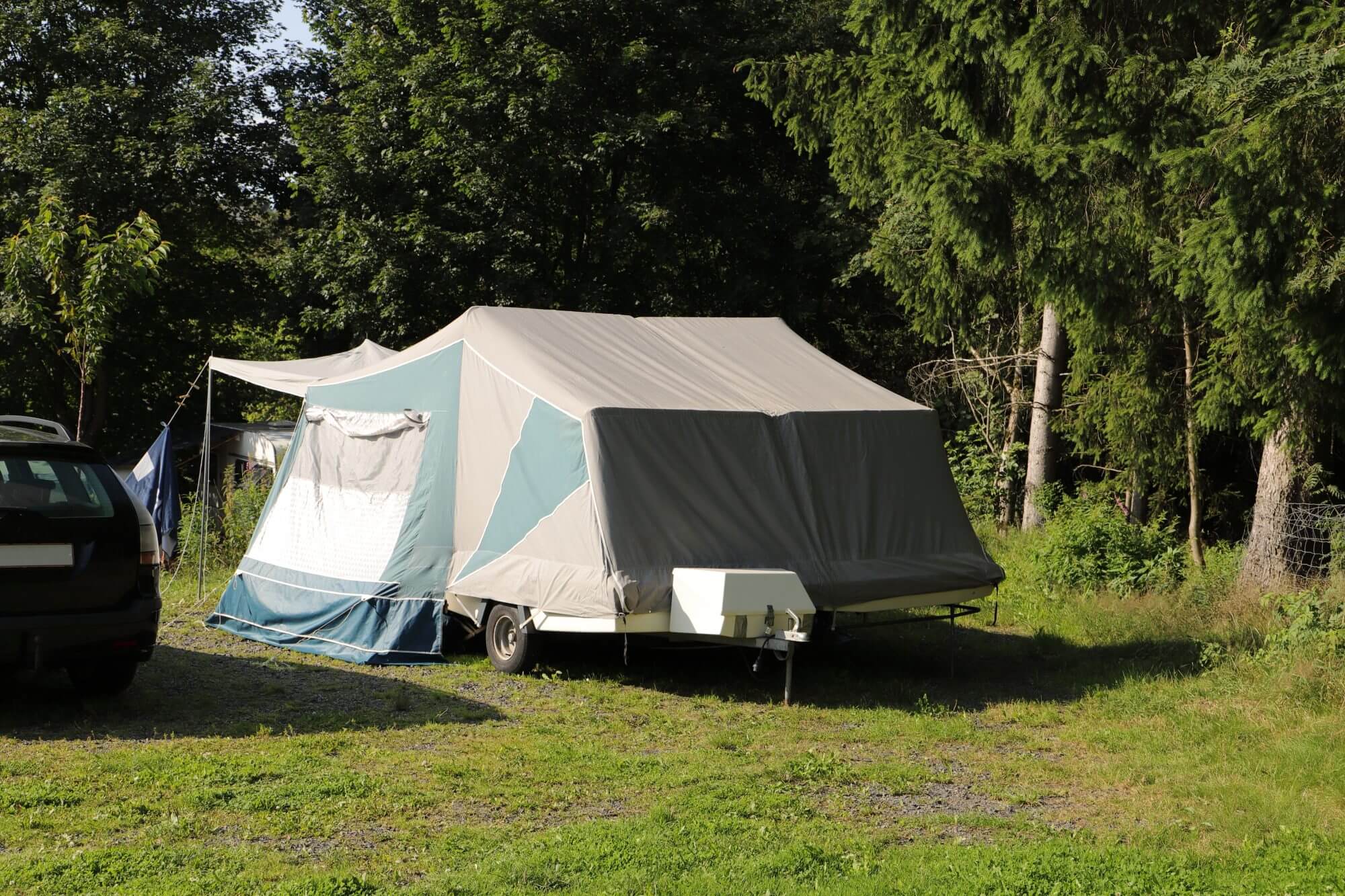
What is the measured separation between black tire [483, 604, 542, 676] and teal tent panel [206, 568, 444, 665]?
441 millimetres

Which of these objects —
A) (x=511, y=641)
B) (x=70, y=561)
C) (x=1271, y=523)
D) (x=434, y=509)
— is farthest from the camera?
(x=1271, y=523)

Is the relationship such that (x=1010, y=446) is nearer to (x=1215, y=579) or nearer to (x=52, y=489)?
(x=1215, y=579)

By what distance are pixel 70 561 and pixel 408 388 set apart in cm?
364

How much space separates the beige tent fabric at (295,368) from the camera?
39.9ft

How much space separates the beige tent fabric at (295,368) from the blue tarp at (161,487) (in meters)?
0.90

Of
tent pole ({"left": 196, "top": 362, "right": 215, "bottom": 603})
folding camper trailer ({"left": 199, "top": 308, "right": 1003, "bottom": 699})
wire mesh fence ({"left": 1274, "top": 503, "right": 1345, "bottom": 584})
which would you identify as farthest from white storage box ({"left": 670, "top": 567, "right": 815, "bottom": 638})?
tent pole ({"left": 196, "top": 362, "right": 215, "bottom": 603})

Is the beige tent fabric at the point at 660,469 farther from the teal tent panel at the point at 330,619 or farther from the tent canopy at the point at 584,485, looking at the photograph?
the teal tent panel at the point at 330,619

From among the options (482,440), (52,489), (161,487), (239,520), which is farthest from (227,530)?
(52,489)

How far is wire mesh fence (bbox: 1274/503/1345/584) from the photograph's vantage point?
1084 cm

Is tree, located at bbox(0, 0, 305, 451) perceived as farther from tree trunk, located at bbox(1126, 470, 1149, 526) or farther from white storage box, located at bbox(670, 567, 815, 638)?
white storage box, located at bbox(670, 567, 815, 638)

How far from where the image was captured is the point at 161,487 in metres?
13.3

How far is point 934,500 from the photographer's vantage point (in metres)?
9.84

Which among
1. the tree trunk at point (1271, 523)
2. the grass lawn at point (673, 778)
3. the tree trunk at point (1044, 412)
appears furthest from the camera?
the tree trunk at point (1044, 412)

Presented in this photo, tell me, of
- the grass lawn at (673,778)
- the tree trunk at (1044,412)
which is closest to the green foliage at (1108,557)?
the grass lawn at (673,778)
